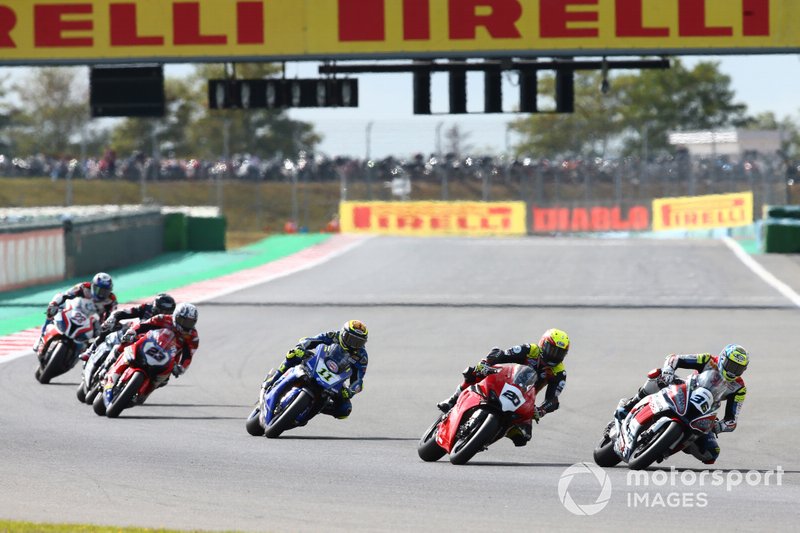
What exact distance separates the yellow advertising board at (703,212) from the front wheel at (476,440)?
41840mm

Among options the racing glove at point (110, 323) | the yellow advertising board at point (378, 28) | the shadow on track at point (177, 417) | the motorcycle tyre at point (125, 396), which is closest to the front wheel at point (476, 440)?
the shadow on track at point (177, 417)

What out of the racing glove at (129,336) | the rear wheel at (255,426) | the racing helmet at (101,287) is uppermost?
the racing helmet at (101,287)

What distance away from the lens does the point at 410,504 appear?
10.5 m

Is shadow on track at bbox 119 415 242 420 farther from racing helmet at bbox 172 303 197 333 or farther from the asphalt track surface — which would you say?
racing helmet at bbox 172 303 197 333

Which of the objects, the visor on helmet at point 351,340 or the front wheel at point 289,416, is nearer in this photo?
the visor on helmet at point 351,340

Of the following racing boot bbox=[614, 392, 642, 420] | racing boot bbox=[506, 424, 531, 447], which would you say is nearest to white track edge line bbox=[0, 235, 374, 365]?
racing boot bbox=[506, 424, 531, 447]

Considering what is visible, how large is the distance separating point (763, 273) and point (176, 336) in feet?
76.5

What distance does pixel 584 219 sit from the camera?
188ft

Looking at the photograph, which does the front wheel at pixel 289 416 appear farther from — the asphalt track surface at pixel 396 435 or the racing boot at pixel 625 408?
the racing boot at pixel 625 408

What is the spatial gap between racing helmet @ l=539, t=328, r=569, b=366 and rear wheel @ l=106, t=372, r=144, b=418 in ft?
14.6

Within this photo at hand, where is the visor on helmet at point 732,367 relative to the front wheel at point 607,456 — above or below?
above

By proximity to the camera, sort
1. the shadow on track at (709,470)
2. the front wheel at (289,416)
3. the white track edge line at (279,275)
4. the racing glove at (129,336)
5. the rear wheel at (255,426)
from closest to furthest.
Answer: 1. the shadow on track at (709,470)
2. the front wheel at (289,416)
3. the rear wheel at (255,426)
4. the racing glove at (129,336)
5. the white track edge line at (279,275)

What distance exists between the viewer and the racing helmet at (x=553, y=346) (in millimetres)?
12367

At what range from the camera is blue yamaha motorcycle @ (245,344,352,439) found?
13.5 meters
